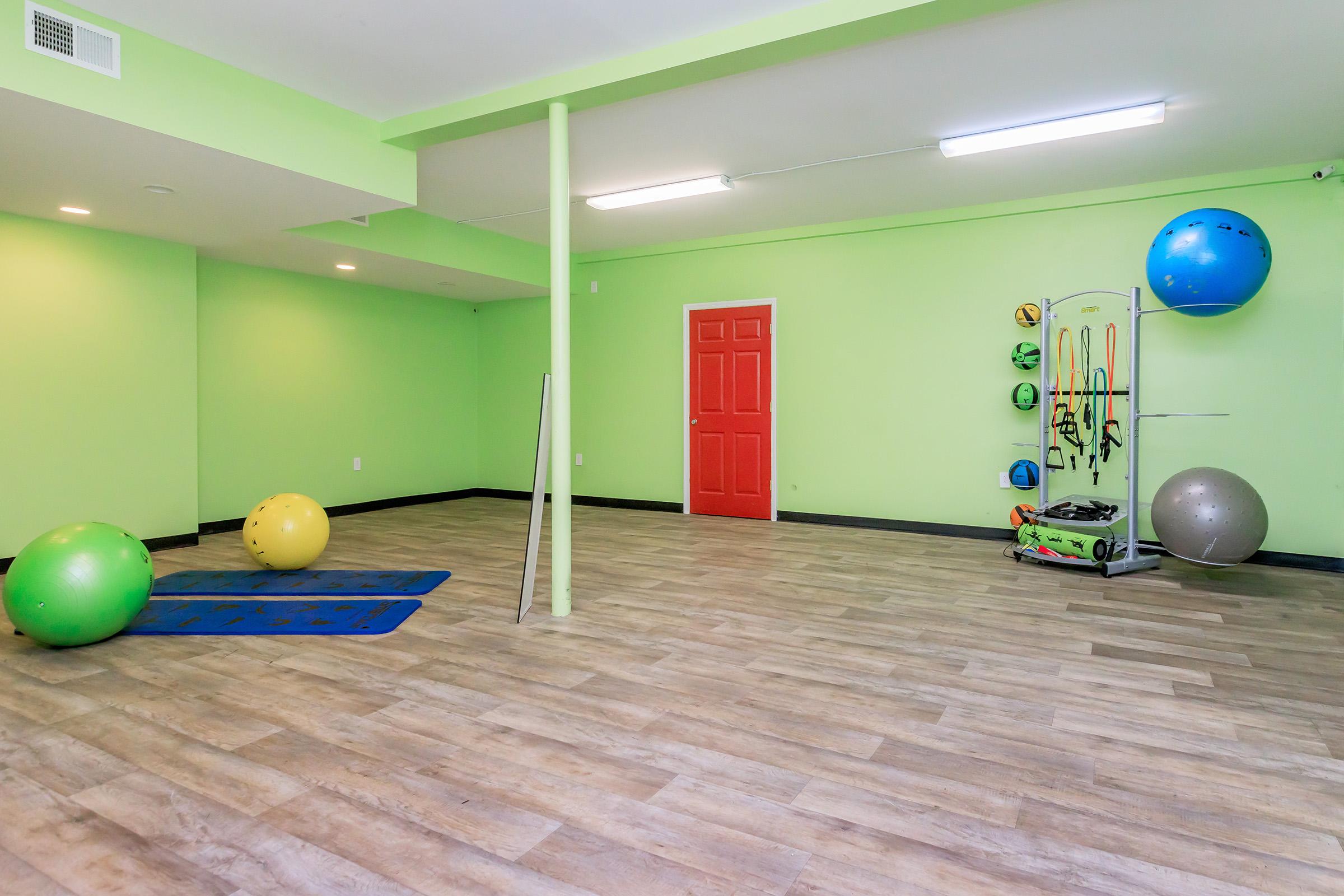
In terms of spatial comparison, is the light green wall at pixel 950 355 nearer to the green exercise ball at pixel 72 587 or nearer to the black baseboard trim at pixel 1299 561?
the black baseboard trim at pixel 1299 561

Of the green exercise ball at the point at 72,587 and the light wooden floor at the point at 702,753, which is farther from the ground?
the green exercise ball at the point at 72,587

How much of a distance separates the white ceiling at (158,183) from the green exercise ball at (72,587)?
5.99 feet

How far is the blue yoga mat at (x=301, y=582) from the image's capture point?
447cm

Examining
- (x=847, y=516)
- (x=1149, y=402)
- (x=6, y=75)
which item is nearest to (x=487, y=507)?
(x=847, y=516)

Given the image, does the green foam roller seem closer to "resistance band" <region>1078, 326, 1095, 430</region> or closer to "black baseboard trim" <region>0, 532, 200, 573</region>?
"resistance band" <region>1078, 326, 1095, 430</region>

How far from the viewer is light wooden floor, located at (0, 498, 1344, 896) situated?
186cm

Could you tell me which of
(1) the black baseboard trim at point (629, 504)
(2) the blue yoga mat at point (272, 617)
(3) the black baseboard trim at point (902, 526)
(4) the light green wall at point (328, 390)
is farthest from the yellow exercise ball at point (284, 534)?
(3) the black baseboard trim at point (902, 526)

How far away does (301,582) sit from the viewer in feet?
15.4

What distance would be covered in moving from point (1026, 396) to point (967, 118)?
2409 millimetres

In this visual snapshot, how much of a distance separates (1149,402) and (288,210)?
6256mm

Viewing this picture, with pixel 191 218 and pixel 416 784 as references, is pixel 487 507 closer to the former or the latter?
pixel 191 218

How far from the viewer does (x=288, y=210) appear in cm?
485

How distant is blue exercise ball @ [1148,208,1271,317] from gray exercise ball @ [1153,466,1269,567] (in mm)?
1082

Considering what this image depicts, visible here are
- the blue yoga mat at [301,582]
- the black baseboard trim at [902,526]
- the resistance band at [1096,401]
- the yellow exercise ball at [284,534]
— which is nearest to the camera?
the blue yoga mat at [301,582]
